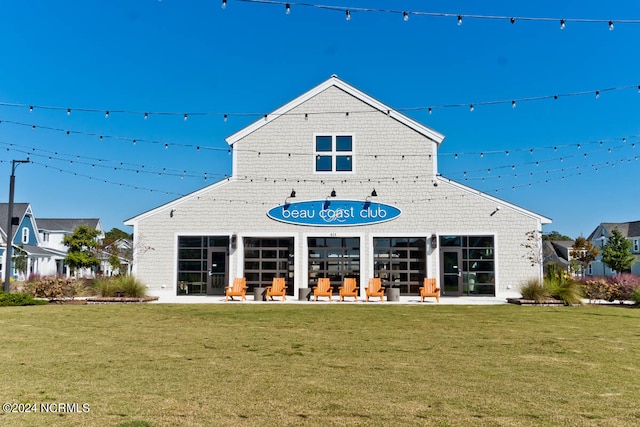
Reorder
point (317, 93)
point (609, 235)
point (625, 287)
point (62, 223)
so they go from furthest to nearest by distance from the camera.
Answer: point (609, 235) → point (62, 223) → point (317, 93) → point (625, 287)

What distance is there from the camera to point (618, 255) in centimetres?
4369

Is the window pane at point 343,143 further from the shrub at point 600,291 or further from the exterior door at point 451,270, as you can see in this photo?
the shrub at point 600,291

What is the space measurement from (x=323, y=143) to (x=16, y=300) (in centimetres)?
1155

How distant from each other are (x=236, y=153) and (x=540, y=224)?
38.1ft

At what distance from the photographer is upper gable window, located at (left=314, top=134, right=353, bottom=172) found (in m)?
20.7

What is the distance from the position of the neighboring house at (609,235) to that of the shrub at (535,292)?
114 ft

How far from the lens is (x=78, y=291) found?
17.8 meters

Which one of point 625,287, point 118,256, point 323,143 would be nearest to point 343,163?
point 323,143

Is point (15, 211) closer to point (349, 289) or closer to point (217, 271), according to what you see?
point (217, 271)

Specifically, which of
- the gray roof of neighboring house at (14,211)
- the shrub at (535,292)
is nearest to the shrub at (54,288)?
the shrub at (535,292)

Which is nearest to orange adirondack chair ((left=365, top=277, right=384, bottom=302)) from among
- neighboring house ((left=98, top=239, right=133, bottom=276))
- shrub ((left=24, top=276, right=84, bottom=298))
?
neighboring house ((left=98, top=239, right=133, bottom=276))

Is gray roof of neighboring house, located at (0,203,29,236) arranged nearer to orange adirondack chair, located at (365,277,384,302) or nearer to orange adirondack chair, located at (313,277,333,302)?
orange adirondack chair, located at (313,277,333,302)

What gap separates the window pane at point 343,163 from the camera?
2067cm

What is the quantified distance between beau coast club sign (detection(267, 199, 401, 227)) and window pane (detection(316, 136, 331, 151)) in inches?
80.3
